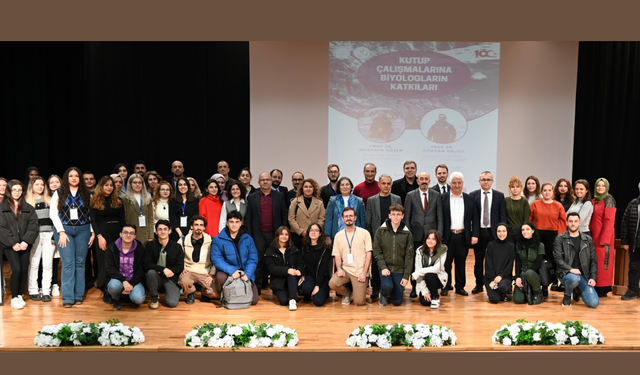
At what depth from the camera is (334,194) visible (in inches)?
253

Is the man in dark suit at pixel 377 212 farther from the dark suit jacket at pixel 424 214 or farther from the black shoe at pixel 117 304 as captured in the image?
the black shoe at pixel 117 304

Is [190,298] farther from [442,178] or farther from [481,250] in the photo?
[481,250]

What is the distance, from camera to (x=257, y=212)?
6.05 m

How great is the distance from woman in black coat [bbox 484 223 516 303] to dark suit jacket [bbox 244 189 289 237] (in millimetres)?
2080

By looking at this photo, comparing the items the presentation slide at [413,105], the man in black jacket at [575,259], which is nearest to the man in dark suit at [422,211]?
the man in black jacket at [575,259]

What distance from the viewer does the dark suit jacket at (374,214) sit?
5.94 meters

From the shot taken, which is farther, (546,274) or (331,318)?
(546,274)

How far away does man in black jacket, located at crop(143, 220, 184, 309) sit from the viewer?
221 inches

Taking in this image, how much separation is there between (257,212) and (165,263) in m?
1.03

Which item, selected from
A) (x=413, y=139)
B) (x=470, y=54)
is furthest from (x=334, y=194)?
(x=470, y=54)

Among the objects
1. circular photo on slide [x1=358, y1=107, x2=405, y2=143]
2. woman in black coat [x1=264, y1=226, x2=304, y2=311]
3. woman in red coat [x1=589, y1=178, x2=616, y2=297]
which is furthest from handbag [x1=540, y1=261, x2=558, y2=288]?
circular photo on slide [x1=358, y1=107, x2=405, y2=143]

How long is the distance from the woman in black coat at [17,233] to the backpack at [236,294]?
1913 mm

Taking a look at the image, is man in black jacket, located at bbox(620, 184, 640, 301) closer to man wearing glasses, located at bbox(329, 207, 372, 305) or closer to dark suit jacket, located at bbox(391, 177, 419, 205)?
dark suit jacket, located at bbox(391, 177, 419, 205)

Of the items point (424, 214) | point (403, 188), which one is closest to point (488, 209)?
point (424, 214)
